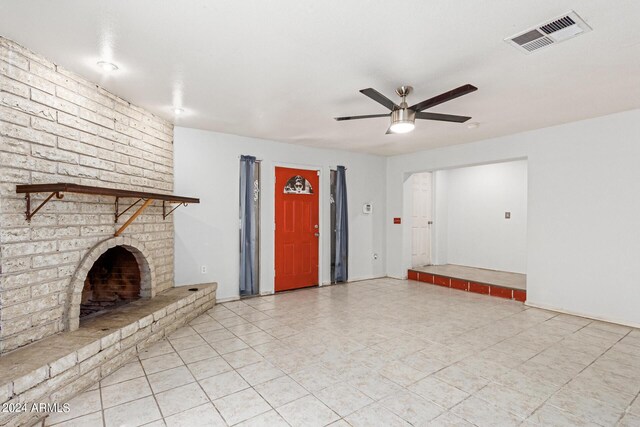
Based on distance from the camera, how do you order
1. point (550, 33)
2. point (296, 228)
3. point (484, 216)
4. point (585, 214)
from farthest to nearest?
point (484, 216) → point (296, 228) → point (585, 214) → point (550, 33)

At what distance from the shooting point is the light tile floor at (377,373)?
2150 mm

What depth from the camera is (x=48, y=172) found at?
2.62 meters

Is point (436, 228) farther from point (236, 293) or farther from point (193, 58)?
point (193, 58)

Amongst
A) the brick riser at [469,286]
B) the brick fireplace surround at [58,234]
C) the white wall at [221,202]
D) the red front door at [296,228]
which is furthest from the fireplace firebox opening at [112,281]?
the brick riser at [469,286]

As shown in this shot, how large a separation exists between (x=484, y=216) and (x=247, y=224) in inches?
200

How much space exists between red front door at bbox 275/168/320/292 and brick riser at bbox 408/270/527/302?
2197 millimetres

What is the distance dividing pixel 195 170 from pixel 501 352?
4437 millimetres

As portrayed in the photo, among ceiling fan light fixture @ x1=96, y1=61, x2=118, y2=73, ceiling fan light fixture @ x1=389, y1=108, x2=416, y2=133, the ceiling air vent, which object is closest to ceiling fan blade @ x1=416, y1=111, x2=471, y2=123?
ceiling fan light fixture @ x1=389, y1=108, x2=416, y2=133

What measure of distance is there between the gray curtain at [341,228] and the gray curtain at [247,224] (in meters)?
1.72

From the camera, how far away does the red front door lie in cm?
555

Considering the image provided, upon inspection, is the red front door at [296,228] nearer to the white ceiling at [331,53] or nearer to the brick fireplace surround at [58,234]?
the white ceiling at [331,53]

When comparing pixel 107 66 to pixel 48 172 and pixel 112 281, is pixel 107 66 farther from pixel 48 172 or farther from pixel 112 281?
pixel 112 281

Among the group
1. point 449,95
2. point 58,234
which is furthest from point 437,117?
point 58,234

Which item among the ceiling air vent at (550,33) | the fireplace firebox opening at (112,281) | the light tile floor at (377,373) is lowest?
the light tile floor at (377,373)
